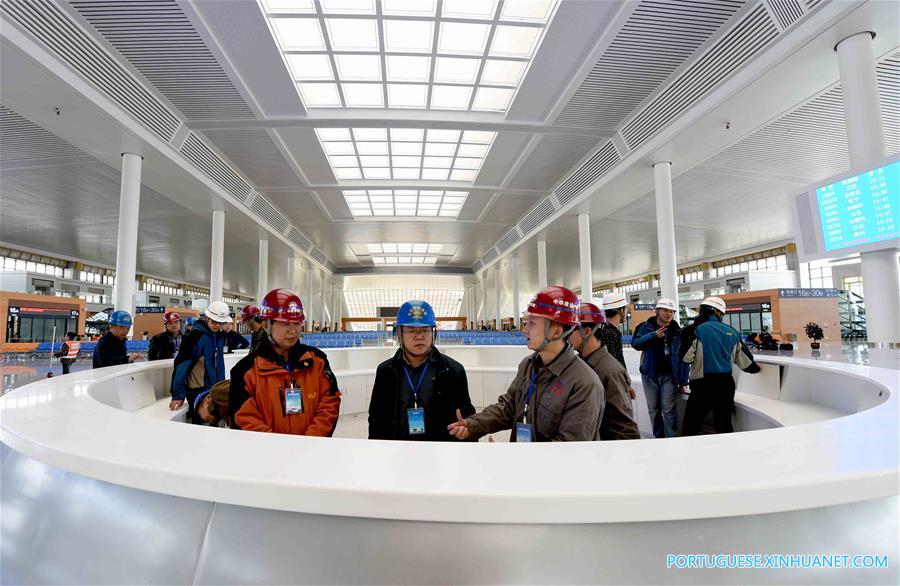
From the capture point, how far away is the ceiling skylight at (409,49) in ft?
28.4

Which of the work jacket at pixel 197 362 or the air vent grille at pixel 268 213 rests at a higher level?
the air vent grille at pixel 268 213

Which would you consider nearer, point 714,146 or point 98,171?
point 714,146

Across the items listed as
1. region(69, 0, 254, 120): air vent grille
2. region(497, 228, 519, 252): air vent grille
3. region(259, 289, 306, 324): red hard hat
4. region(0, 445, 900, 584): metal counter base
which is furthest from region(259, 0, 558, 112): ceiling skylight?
region(497, 228, 519, 252): air vent grille

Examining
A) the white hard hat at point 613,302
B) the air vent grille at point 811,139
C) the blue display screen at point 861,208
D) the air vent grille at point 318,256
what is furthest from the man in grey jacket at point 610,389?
the air vent grille at point 318,256

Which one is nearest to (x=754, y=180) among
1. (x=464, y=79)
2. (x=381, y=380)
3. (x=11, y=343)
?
(x=464, y=79)

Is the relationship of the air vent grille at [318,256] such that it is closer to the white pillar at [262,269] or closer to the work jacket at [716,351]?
the white pillar at [262,269]

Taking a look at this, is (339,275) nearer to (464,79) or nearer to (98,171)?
(98,171)

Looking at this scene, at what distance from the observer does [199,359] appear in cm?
451

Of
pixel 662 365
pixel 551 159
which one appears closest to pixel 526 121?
pixel 551 159

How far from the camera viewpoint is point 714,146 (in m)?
11.4

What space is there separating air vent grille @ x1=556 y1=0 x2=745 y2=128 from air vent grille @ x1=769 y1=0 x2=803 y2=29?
22.3 inches

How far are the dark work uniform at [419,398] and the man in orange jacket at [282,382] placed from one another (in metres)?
0.32

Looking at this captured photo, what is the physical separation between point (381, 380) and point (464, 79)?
10449 millimetres

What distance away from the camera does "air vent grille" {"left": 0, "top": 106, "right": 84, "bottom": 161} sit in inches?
431
